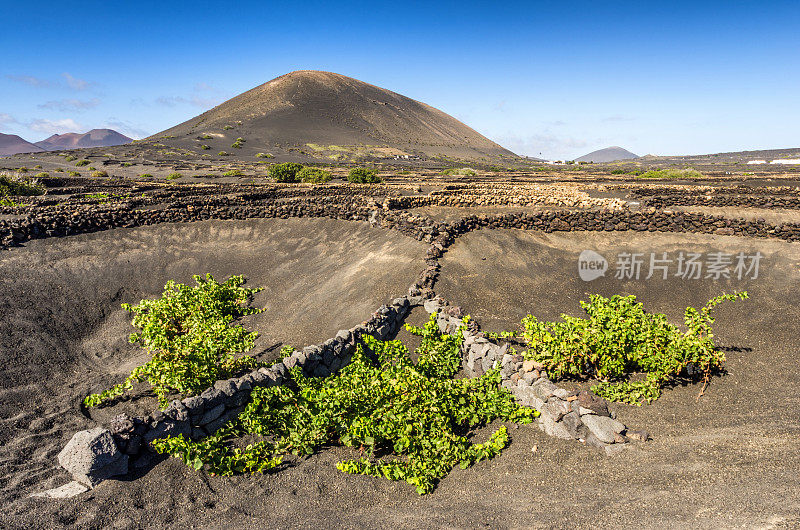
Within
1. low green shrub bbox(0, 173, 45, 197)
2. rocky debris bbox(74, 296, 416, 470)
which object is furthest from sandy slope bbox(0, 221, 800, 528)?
low green shrub bbox(0, 173, 45, 197)

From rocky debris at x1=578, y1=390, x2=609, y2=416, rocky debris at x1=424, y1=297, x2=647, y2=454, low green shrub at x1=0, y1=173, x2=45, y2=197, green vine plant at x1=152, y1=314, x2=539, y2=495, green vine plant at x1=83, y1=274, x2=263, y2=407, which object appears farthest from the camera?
low green shrub at x1=0, y1=173, x2=45, y2=197

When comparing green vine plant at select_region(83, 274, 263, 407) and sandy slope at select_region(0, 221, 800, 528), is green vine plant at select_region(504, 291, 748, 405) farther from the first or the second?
green vine plant at select_region(83, 274, 263, 407)

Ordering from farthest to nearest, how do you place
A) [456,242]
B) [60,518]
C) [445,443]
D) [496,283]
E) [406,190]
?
1. [406,190]
2. [456,242]
3. [496,283]
4. [445,443]
5. [60,518]

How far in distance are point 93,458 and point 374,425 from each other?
12.2 feet

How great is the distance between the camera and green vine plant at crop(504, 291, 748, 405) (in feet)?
22.8

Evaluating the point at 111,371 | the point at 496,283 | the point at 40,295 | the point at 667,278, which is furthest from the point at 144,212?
the point at 667,278

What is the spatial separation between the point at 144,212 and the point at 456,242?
52.3 ft

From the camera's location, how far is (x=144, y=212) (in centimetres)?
2006

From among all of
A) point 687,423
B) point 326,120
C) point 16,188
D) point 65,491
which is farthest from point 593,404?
point 326,120

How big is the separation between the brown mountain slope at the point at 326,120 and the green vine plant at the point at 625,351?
90.3 meters

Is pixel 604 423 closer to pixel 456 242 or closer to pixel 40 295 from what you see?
pixel 456 242

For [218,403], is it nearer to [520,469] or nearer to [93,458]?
[93,458]

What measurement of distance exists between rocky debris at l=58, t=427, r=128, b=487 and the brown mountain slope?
299 ft

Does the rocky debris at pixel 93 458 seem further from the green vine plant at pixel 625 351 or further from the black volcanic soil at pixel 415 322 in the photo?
the green vine plant at pixel 625 351
